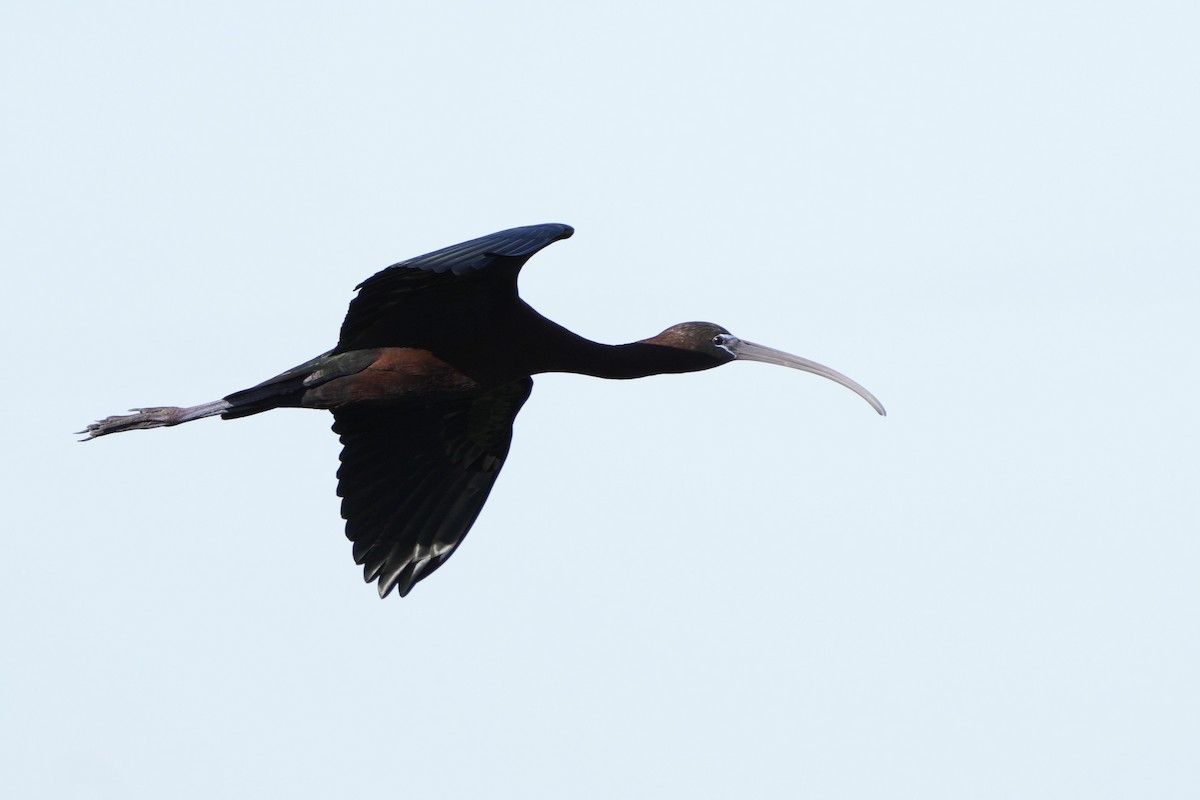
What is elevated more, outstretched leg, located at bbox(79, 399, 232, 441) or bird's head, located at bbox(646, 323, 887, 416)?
bird's head, located at bbox(646, 323, 887, 416)

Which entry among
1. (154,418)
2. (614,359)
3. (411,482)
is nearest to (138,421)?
(154,418)

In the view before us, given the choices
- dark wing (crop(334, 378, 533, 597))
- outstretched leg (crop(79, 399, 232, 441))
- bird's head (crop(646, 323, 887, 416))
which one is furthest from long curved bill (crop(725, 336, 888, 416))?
outstretched leg (crop(79, 399, 232, 441))

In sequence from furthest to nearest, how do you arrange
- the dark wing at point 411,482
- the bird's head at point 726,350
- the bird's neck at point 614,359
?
the dark wing at point 411,482
the bird's head at point 726,350
the bird's neck at point 614,359

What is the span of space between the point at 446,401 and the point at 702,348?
2.19 m

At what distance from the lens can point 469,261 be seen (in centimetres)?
1238

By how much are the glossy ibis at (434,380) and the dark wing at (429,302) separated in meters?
0.01

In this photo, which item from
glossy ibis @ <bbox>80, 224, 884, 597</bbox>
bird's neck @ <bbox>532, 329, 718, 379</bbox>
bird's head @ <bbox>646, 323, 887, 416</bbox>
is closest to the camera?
glossy ibis @ <bbox>80, 224, 884, 597</bbox>

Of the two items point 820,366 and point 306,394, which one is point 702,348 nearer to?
point 820,366

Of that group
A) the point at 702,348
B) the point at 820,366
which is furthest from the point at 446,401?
the point at 820,366

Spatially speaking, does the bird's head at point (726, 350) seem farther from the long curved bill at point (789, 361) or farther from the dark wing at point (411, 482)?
the dark wing at point (411, 482)

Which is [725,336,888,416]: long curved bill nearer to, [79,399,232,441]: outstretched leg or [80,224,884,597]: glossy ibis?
[80,224,884,597]: glossy ibis

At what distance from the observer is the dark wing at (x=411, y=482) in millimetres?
15703

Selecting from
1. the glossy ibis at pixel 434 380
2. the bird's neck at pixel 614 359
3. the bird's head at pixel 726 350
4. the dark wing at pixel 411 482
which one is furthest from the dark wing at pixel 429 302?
the bird's head at pixel 726 350

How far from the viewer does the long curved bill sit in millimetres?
15414
